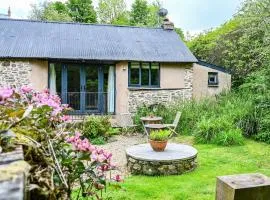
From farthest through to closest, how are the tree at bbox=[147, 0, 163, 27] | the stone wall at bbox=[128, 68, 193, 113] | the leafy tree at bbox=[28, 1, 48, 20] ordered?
the leafy tree at bbox=[28, 1, 48, 20]
the tree at bbox=[147, 0, 163, 27]
the stone wall at bbox=[128, 68, 193, 113]

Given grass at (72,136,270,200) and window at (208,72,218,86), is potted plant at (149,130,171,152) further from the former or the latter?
window at (208,72,218,86)

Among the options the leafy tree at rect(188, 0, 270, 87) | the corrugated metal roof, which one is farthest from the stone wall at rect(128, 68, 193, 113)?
the leafy tree at rect(188, 0, 270, 87)

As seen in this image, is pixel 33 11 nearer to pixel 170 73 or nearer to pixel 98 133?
pixel 170 73

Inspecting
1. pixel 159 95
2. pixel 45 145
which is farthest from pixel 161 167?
pixel 159 95

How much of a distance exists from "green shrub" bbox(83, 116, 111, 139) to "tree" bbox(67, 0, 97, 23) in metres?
28.0

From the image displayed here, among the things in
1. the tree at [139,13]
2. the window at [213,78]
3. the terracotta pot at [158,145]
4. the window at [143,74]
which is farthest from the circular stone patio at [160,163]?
the tree at [139,13]

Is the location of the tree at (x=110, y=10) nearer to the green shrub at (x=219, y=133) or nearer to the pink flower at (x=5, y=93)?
the green shrub at (x=219, y=133)

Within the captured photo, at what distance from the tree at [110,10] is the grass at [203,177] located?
117 ft

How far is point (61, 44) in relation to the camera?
1600 cm

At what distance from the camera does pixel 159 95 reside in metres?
16.4

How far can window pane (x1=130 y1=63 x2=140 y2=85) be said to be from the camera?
53.2ft

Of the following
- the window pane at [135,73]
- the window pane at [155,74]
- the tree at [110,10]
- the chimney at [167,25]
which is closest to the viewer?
the window pane at [135,73]

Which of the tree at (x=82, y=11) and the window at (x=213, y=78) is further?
the tree at (x=82, y=11)

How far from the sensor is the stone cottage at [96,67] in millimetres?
14945
